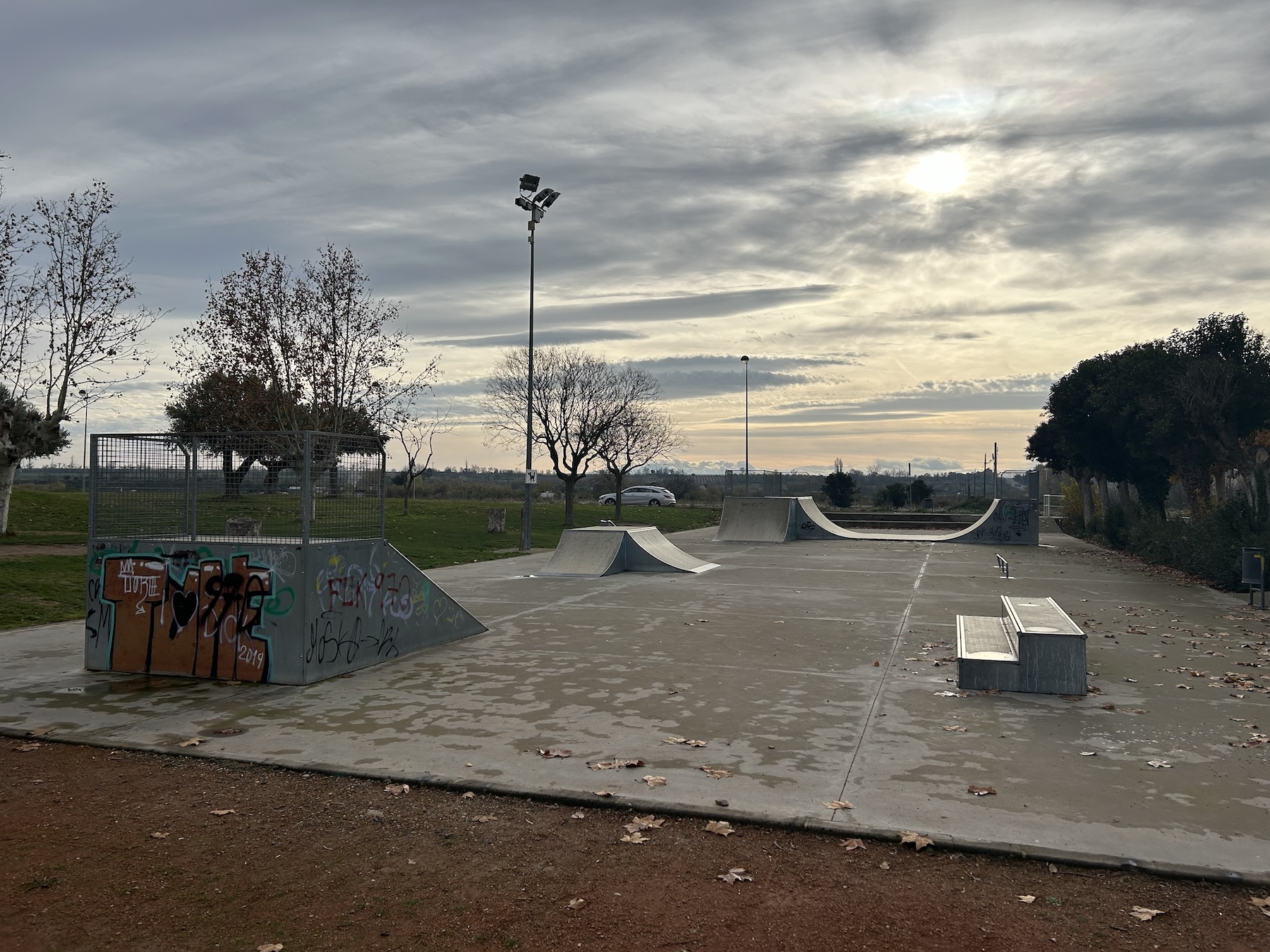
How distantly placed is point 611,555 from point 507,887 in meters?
13.4

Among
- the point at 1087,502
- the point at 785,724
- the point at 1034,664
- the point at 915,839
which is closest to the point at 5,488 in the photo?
the point at 785,724

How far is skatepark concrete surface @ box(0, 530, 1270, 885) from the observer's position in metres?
4.55

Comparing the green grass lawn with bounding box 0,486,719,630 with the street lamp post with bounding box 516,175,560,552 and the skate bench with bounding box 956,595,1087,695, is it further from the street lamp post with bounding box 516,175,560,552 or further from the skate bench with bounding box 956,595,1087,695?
the skate bench with bounding box 956,595,1087,695

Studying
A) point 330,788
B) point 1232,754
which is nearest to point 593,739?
point 330,788

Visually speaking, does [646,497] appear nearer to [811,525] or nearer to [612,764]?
[811,525]

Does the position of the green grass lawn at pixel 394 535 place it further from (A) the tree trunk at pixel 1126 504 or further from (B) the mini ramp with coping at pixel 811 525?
(A) the tree trunk at pixel 1126 504

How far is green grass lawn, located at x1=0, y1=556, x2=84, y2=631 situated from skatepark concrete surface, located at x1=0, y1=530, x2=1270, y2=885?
85cm

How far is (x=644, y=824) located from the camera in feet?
14.5

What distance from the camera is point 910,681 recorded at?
7.71 metres

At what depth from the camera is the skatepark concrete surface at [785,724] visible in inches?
179

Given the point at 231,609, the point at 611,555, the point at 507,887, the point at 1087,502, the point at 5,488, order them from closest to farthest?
1. the point at 507,887
2. the point at 231,609
3. the point at 611,555
4. the point at 5,488
5. the point at 1087,502

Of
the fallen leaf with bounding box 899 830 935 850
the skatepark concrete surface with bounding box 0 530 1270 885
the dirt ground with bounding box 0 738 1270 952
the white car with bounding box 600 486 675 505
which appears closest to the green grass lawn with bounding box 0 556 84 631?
the skatepark concrete surface with bounding box 0 530 1270 885

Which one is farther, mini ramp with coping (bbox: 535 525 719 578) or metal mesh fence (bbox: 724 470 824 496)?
metal mesh fence (bbox: 724 470 824 496)

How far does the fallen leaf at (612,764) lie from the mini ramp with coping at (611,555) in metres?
11.2
